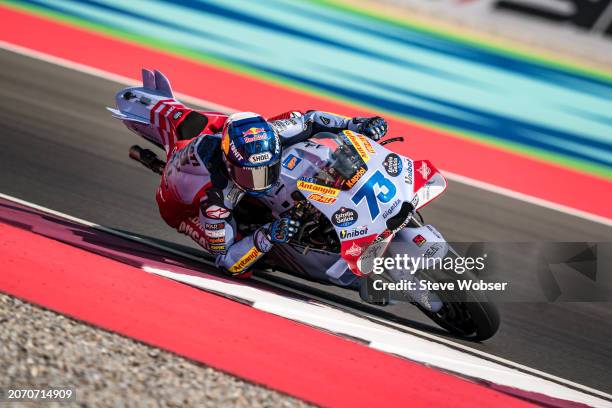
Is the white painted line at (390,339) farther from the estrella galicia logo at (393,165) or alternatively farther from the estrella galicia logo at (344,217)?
the estrella galicia logo at (393,165)

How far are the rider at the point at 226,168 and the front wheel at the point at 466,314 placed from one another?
51.2 inches

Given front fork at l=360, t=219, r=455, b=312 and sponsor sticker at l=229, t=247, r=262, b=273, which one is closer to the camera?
front fork at l=360, t=219, r=455, b=312

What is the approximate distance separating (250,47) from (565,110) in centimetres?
550

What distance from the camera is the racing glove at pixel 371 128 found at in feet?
22.4

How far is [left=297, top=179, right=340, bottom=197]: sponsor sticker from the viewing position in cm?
595

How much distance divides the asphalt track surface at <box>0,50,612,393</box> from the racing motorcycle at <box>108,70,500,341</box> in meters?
0.66

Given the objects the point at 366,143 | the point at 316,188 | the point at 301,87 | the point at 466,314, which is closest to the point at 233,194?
the point at 316,188

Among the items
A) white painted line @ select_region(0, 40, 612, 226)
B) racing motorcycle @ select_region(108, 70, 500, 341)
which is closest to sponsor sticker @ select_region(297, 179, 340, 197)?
racing motorcycle @ select_region(108, 70, 500, 341)

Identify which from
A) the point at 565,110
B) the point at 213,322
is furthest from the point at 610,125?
the point at 213,322

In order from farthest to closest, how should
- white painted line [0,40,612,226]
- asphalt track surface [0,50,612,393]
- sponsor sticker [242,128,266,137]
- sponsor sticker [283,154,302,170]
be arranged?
white painted line [0,40,612,226] < asphalt track surface [0,50,612,393] < sponsor sticker [283,154,302,170] < sponsor sticker [242,128,266,137]

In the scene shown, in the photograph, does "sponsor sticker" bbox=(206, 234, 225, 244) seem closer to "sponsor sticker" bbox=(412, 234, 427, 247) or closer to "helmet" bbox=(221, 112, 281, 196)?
"helmet" bbox=(221, 112, 281, 196)

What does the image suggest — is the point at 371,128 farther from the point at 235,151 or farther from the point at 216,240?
the point at 216,240

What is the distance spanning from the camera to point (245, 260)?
652cm

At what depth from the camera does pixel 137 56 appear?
41.9 feet
